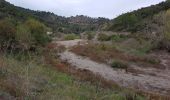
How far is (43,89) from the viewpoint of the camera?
7.83 m

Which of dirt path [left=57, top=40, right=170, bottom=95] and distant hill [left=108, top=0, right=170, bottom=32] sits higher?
distant hill [left=108, top=0, right=170, bottom=32]

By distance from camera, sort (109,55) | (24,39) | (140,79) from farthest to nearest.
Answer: (109,55) → (140,79) → (24,39)

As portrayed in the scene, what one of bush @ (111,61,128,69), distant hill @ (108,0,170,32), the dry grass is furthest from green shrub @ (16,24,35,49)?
distant hill @ (108,0,170,32)

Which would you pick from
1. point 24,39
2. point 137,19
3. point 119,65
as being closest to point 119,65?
point 119,65

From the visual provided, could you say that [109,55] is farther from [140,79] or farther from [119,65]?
[140,79]

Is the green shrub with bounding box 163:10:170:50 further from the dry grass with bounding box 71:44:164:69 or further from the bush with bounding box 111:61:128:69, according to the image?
the bush with bounding box 111:61:128:69

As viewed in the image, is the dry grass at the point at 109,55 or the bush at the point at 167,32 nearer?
the dry grass at the point at 109,55

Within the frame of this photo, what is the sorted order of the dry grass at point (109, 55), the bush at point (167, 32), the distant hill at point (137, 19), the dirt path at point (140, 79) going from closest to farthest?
1. the dirt path at point (140, 79)
2. the dry grass at point (109, 55)
3. the bush at point (167, 32)
4. the distant hill at point (137, 19)

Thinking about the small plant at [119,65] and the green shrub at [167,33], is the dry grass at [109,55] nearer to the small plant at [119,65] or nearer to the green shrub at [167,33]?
the small plant at [119,65]

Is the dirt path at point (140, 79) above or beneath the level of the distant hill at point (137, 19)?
beneath

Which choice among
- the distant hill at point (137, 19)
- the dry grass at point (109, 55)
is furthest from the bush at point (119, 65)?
the distant hill at point (137, 19)

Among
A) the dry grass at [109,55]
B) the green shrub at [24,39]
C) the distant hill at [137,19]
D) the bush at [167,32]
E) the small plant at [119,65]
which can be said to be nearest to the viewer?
the green shrub at [24,39]

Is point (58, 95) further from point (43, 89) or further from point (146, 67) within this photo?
point (146, 67)

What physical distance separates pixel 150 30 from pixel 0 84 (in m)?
58.1
